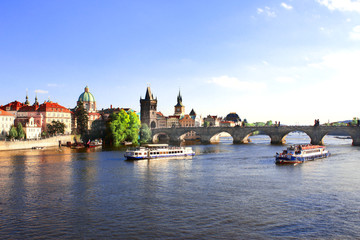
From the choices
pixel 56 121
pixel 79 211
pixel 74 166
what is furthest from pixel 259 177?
pixel 56 121

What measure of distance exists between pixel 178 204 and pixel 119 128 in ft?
262

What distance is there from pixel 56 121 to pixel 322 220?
109928mm

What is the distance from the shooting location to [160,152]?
74938 mm

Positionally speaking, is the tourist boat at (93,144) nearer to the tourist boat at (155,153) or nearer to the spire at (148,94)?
the tourist boat at (155,153)

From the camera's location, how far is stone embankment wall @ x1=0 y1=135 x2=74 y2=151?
88956 millimetres

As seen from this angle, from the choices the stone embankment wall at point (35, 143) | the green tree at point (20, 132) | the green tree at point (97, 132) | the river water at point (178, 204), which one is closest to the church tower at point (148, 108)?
the green tree at point (97, 132)

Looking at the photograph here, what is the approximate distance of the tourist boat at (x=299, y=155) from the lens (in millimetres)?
65206

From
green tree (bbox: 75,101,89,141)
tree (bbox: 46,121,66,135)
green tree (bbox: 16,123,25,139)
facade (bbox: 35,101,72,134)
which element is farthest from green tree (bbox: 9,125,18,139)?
green tree (bbox: 75,101,89,141)

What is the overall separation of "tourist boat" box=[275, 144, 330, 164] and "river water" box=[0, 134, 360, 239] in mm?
11885

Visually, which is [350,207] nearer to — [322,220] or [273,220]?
[322,220]

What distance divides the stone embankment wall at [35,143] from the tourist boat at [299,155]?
204ft

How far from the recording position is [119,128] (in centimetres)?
11069

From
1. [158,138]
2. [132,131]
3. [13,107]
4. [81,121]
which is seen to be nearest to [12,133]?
[81,121]

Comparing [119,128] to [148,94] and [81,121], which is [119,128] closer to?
[81,121]
